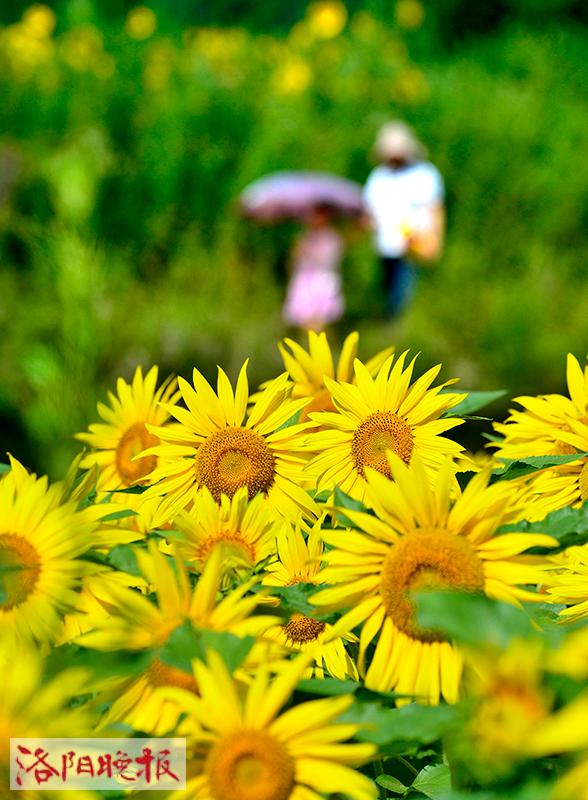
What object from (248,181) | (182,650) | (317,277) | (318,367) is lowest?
(182,650)

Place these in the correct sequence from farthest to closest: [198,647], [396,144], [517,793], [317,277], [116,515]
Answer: [317,277]
[396,144]
[116,515]
[198,647]
[517,793]

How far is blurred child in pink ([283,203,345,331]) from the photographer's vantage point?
823 cm

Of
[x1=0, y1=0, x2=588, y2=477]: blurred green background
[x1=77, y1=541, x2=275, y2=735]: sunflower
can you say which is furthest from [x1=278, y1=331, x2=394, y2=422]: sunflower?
[x1=0, y1=0, x2=588, y2=477]: blurred green background

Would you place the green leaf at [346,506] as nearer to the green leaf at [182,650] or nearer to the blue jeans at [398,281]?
the green leaf at [182,650]

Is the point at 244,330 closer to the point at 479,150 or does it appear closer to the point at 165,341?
the point at 165,341

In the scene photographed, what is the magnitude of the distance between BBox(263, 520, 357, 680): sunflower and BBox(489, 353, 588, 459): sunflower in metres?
0.25

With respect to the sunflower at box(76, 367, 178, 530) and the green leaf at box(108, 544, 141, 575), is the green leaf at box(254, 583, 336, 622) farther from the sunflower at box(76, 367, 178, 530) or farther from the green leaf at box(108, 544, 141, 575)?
the sunflower at box(76, 367, 178, 530)

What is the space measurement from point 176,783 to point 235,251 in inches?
332

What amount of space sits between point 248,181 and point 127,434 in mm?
8118

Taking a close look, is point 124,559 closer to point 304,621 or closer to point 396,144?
point 304,621

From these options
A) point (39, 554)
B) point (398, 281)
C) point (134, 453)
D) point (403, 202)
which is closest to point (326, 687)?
point (39, 554)

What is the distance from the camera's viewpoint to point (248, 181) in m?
9.20

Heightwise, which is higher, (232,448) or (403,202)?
(403,202)

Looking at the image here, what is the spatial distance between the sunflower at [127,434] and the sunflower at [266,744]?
0.52 metres
